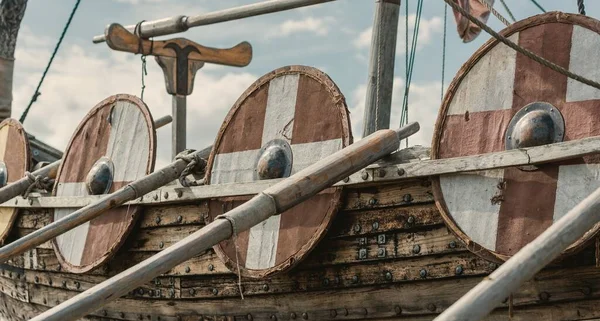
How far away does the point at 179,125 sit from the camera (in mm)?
7660

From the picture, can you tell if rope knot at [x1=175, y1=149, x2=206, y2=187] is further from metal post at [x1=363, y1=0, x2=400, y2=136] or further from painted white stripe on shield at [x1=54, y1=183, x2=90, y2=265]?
metal post at [x1=363, y1=0, x2=400, y2=136]

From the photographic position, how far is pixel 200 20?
748 cm

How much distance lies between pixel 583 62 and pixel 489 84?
46 centimetres

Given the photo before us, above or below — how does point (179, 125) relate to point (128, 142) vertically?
above

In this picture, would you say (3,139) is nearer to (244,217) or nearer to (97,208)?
(97,208)

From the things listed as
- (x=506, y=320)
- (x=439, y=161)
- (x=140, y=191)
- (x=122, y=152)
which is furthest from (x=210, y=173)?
(x=506, y=320)

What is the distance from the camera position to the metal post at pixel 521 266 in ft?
10.1

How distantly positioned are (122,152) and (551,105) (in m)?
3.34

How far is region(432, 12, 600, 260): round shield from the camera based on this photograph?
13.0 feet

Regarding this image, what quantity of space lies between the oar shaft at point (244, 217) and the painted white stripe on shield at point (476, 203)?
0.43 meters

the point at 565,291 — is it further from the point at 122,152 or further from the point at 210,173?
the point at 122,152

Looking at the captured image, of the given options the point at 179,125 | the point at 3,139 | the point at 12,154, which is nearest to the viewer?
the point at 179,125

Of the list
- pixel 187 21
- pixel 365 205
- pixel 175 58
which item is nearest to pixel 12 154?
pixel 175 58

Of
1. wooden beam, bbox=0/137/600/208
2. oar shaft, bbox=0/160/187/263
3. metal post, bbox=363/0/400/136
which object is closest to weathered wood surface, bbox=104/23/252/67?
wooden beam, bbox=0/137/600/208
